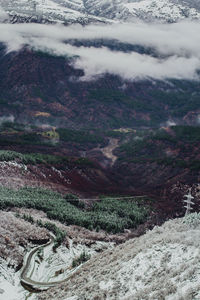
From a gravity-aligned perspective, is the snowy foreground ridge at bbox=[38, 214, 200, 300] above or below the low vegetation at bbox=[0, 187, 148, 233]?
above

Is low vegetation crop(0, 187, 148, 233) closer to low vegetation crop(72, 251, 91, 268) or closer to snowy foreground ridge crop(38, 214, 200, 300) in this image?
low vegetation crop(72, 251, 91, 268)

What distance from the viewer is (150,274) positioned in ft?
104

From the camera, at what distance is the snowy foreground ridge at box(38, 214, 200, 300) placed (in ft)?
90.8

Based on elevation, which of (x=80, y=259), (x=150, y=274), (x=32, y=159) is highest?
(x=150, y=274)

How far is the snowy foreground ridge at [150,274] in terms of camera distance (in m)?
27.7

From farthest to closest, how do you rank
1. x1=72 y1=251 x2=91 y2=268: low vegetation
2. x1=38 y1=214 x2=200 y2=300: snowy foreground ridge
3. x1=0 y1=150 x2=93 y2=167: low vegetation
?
x1=0 y1=150 x2=93 y2=167: low vegetation → x1=72 y1=251 x2=91 y2=268: low vegetation → x1=38 y1=214 x2=200 y2=300: snowy foreground ridge

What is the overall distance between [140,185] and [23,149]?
6106 cm

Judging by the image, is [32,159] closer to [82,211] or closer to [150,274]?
[82,211]

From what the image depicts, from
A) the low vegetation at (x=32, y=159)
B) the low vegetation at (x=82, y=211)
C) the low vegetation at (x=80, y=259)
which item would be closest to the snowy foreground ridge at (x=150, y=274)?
the low vegetation at (x=80, y=259)

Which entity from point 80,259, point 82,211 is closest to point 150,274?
point 80,259

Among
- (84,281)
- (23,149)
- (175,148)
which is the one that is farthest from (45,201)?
(175,148)

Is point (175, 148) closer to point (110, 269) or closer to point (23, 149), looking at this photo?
point (23, 149)

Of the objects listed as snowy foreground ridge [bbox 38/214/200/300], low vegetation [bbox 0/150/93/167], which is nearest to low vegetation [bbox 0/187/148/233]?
low vegetation [bbox 0/150/93/167]

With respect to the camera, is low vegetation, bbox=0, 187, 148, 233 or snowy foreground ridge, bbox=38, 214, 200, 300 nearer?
snowy foreground ridge, bbox=38, 214, 200, 300
